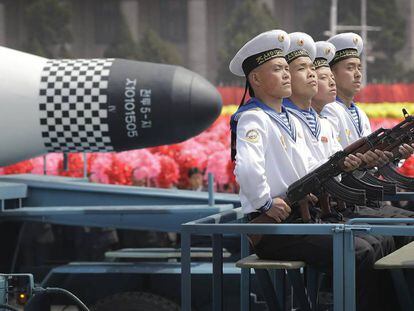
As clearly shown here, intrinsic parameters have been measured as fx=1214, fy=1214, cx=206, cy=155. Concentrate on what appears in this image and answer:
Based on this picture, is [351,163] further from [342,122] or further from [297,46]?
[342,122]

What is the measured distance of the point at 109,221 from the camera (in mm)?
Result: 10289

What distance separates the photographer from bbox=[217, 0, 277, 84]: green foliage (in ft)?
306

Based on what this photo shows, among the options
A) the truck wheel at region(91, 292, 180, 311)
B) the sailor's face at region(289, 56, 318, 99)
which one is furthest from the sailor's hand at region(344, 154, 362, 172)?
the truck wheel at region(91, 292, 180, 311)

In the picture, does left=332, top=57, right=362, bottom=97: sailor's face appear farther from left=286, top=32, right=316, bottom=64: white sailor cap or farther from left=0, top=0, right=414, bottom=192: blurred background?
left=0, top=0, right=414, bottom=192: blurred background

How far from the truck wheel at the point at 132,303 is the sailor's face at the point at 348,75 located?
81.9 inches

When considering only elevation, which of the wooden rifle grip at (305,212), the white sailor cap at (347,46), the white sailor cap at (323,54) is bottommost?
the wooden rifle grip at (305,212)

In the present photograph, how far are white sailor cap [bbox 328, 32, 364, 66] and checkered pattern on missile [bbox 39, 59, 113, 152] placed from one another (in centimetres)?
305

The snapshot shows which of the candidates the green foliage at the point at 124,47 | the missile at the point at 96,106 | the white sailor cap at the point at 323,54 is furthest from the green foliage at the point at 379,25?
the white sailor cap at the point at 323,54

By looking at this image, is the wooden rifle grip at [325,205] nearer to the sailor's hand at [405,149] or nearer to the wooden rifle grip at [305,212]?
the wooden rifle grip at [305,212]

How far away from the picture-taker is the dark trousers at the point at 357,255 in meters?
6.00

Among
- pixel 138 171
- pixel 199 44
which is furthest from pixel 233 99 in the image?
pixel 199 44

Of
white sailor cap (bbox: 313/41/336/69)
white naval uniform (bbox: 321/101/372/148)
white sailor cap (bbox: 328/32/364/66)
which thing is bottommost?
white naval uniform (bbox: 321/101/372/148)

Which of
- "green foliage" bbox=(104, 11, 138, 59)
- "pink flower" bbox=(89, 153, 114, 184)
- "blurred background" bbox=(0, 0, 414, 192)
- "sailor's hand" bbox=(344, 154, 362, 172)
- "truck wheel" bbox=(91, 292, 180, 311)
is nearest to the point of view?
"sailor's hand" bbox=(344, 154, 362, 172)

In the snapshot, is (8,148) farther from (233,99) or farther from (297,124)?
(233,99)
